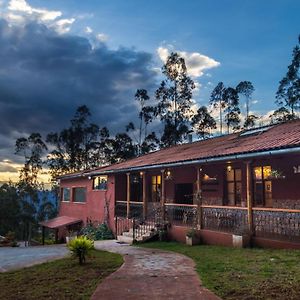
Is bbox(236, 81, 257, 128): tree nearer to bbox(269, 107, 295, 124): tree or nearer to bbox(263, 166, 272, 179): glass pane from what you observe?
bbox(269, 107, 295, 124): tree

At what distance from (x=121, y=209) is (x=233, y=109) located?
79.7 feet

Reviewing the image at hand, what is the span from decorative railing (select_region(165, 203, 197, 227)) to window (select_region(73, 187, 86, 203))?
11777 millimetres

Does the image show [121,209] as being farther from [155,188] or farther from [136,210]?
[155,188]

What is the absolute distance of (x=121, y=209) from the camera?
918 inches

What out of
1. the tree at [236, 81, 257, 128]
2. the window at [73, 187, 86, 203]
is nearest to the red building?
the window at [73, 187, 86, 203]

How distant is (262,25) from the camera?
1575 centimetres

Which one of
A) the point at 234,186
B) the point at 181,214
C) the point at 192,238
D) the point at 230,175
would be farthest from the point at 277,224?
the point at 181,214

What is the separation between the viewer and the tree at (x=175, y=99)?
1705 inches

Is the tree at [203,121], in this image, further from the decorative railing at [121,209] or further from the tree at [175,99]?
the decorative railing at [121,209]

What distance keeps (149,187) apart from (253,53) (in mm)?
10560

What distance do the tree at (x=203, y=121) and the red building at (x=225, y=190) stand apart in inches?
814

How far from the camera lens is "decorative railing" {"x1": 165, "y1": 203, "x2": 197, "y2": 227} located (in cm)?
1697

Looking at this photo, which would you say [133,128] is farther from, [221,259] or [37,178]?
[221,259]

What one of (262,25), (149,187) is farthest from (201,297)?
(149,187)
